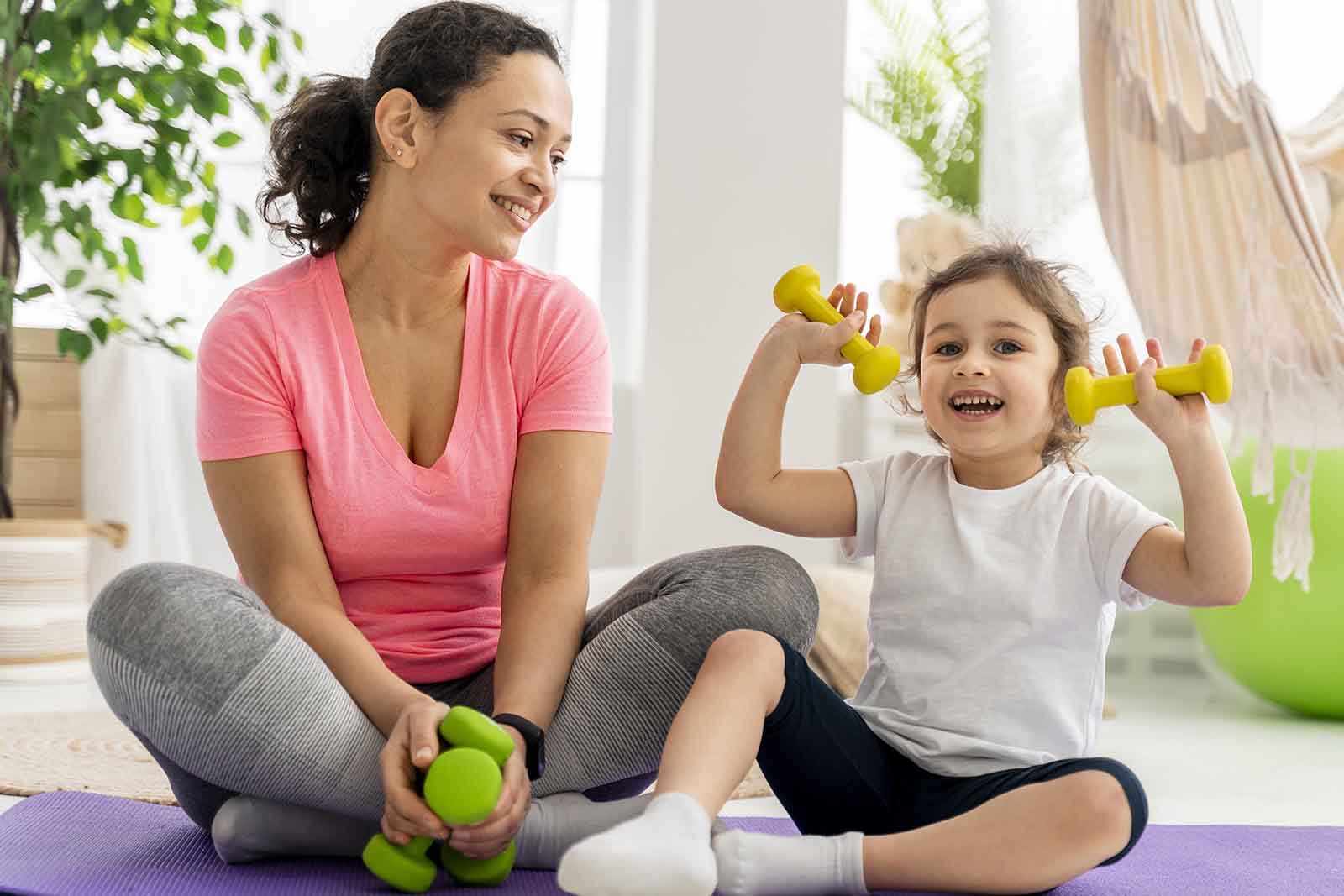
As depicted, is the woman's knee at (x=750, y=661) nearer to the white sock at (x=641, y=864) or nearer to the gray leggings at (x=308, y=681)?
the gray leggings at (x=308, y=681)

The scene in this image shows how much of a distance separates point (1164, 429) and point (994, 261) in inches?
9.0

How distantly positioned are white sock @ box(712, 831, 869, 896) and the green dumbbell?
0.15 metres

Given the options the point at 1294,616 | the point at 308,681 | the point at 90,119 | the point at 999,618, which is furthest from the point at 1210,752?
the point at 90,119

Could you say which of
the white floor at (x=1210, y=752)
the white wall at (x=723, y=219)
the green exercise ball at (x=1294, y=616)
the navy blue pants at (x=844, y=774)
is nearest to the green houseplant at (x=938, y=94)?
the white wall at (x=723, y=219)

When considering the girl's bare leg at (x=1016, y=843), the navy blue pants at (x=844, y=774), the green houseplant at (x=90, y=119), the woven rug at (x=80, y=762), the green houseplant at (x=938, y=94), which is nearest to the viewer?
the girl's bare leg at (x=1016, y=843)

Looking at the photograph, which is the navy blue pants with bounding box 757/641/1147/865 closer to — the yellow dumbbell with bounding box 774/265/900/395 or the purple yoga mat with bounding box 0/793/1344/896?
the purple yoga mat with bounding box 0/793/1344/896

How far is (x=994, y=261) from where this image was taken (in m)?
1.18

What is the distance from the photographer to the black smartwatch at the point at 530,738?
99 centimetres

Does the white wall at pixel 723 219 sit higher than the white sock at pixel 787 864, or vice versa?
the white wall at pixel 723 219

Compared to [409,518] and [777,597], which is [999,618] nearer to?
[777,597]

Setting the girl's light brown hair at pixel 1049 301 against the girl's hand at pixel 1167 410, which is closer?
the girl's hand at pixel 1167 410

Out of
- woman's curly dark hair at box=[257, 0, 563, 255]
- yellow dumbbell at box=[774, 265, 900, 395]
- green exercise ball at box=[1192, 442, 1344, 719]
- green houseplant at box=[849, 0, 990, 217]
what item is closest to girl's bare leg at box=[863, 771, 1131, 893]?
yellow dumbbell at box=[774, 265, 900, 395]

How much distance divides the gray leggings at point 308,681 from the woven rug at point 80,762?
341mm

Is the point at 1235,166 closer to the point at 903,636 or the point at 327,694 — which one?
the point at 903,636
